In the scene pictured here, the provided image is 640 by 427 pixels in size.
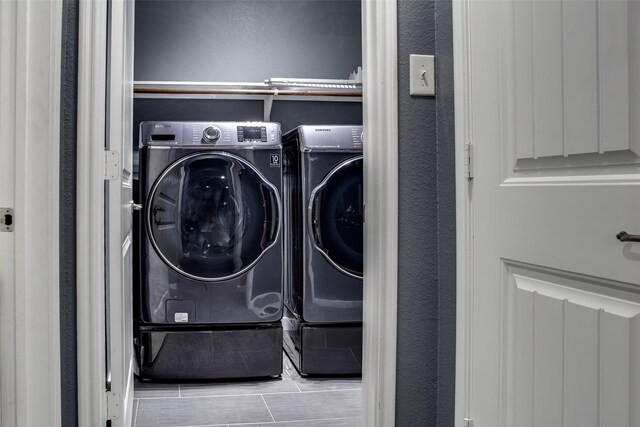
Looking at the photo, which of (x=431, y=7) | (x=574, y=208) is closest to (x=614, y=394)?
(x=574, y=208)

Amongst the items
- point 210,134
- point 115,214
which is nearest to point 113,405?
point 115,214

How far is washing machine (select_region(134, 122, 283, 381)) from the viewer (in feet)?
9.90

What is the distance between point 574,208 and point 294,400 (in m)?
1.94

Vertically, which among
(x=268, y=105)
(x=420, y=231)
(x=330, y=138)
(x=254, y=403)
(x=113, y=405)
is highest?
(x=268, y=105)

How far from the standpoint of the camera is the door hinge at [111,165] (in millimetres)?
1773

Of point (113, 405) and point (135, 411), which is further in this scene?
point (135, 411)

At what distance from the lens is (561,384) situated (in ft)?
3.98

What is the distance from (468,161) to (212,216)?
172cm

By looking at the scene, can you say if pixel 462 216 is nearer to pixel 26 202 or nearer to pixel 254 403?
pixel 26 202

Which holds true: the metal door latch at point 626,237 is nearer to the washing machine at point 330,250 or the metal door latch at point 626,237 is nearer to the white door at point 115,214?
the white door at point 115,214

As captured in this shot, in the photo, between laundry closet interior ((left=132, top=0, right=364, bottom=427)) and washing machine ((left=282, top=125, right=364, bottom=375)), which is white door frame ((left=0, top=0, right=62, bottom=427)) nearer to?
laundry closet interior ((left=132, top=0, right=364, bottom=427))

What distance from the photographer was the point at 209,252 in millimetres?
3066

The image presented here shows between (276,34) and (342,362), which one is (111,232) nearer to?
(342,362)

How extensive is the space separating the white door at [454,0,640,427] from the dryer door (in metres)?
1.50
